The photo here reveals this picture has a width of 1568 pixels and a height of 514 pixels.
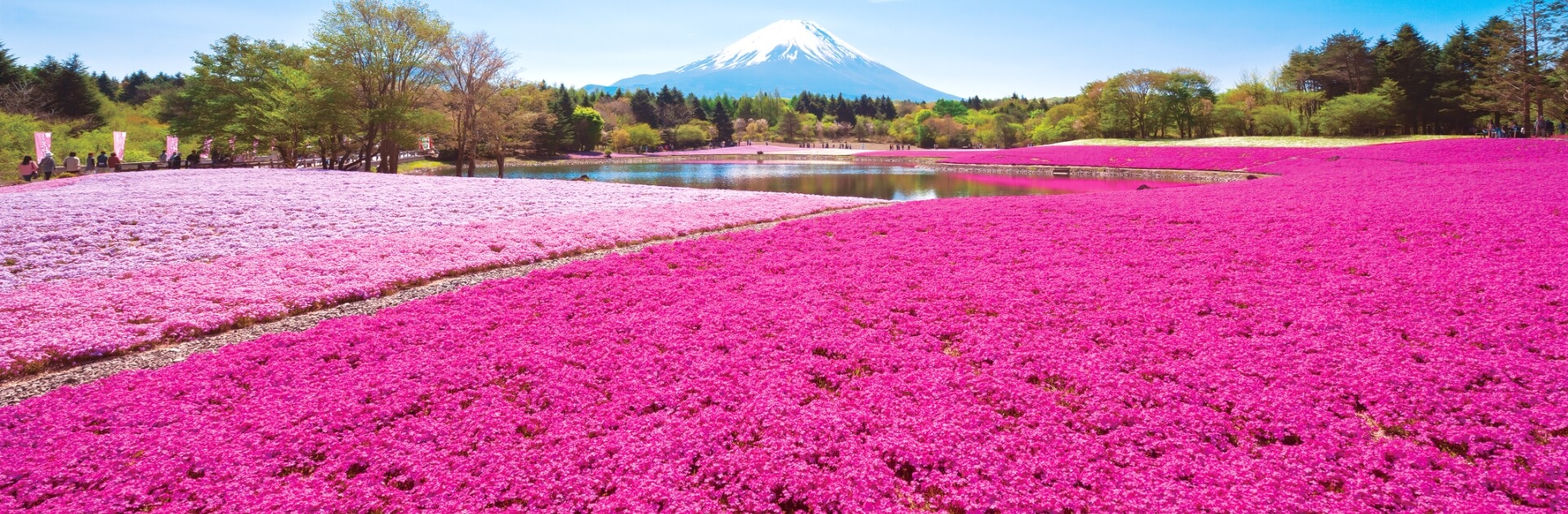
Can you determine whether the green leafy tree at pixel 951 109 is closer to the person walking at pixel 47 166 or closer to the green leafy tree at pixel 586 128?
the green leafy tree at pixel 586 128

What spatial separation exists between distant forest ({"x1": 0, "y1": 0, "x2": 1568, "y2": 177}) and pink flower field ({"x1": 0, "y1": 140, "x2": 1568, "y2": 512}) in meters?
35.6

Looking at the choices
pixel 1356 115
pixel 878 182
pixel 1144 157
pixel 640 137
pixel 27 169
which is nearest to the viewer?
pixel 27 169

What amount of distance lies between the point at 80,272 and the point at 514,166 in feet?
219

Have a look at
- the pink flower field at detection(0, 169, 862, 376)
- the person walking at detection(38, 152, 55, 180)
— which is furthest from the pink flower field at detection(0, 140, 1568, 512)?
the person walking at detection(38, 152, 55, 180)

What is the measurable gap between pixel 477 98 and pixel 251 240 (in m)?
29.9

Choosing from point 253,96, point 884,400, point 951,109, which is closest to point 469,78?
point 253,96

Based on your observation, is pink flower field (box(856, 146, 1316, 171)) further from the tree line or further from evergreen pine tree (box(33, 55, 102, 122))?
evergreen pine tree (box(33, 55, 102, 122))

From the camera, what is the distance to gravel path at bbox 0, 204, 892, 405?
23.8 ft

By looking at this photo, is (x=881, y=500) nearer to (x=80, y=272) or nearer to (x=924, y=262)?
(x=924, y=262)

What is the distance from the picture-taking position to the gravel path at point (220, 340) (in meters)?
7.27

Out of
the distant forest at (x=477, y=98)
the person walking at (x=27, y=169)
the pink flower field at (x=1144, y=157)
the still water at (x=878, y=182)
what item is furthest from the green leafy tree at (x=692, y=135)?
the person walking at (x=27, y=169)

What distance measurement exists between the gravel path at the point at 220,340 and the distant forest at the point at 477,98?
3117 centimetres

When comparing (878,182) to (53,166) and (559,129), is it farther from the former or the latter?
(559,129)

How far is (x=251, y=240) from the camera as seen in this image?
1521cm
